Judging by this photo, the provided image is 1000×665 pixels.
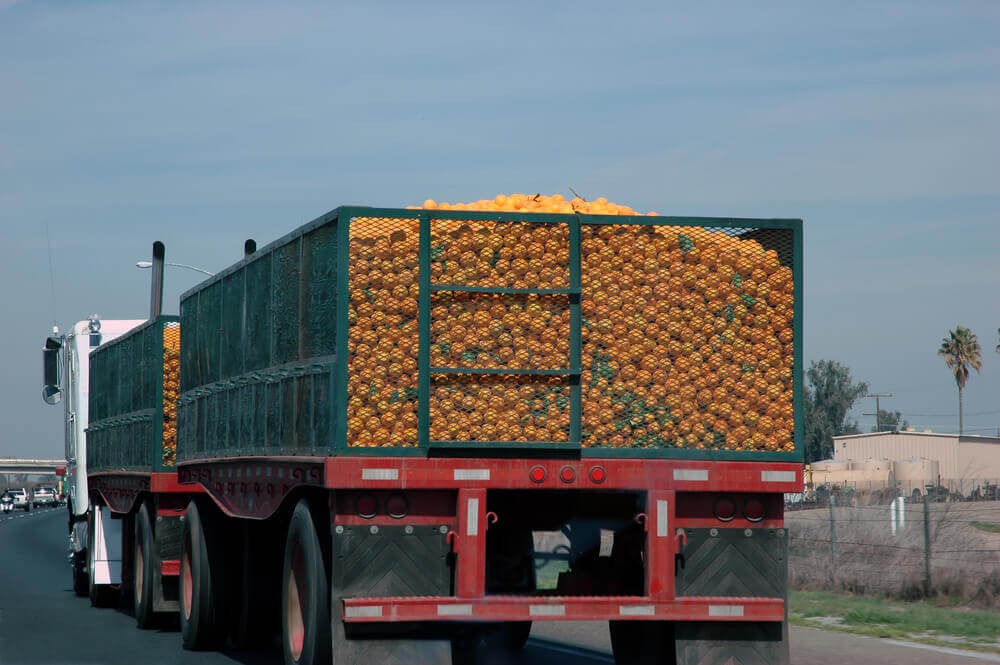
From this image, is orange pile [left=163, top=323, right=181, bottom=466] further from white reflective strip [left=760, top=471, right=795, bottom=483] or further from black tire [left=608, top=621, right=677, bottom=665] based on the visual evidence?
white reflective strip [left=760, top=471, right=795, bottom=483]

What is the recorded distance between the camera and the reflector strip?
10.3 m

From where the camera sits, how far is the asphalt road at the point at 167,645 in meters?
13.8

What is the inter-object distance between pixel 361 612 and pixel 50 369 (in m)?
15.2

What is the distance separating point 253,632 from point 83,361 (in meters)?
9.68

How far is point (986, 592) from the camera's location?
18.0 m

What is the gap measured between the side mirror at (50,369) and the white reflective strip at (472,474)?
15074 mm

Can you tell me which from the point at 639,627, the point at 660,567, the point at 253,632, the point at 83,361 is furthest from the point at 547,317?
the point at 83,361

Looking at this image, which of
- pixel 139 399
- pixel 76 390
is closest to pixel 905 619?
pixel 139 399

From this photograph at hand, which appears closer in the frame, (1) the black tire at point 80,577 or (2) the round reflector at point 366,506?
(2) the round reflector at point 366,506

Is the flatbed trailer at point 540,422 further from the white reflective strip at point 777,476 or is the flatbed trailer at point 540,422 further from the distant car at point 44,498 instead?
the distant car at point 44,498

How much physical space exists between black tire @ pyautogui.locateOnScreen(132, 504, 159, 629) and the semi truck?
20.9 ft

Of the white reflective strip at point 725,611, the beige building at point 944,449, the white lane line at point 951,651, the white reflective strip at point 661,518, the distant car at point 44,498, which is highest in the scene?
the white reflective strip at point 661,518

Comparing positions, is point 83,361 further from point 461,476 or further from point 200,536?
point 461,476

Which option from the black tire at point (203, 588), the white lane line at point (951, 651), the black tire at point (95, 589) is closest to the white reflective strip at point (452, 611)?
the black tire at point (203, 588)
